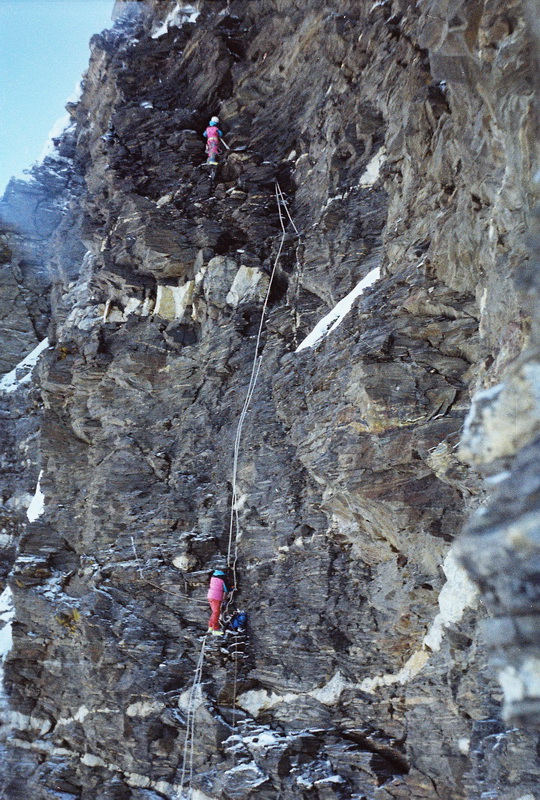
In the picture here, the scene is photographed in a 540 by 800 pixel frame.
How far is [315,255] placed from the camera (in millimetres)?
12945

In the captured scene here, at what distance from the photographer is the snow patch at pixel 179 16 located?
19641mm

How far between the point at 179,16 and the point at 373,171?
10958 millimetres

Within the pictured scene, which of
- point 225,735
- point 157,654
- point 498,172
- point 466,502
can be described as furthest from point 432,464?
point 157,654

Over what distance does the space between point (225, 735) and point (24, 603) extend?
229 inches

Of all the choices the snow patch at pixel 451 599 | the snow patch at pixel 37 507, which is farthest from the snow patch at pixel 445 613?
the snow patch at pixel 37 507

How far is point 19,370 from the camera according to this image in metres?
20.3

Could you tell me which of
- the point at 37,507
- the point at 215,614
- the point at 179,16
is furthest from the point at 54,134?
the point at 215,614

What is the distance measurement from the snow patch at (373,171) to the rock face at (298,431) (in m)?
0.07

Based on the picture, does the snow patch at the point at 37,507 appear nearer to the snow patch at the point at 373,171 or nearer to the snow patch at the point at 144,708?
the snow patch at the point at 144,708

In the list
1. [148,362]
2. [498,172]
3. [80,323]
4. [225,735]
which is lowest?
[225,735]

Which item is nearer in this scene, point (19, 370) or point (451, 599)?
point (451, 599)

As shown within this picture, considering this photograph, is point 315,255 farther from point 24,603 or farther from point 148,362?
point 24,603

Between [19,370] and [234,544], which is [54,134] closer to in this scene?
[19,370]

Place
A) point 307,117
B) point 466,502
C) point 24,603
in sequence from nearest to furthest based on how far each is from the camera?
point 466,502 → point 24,603 → point 307,117
